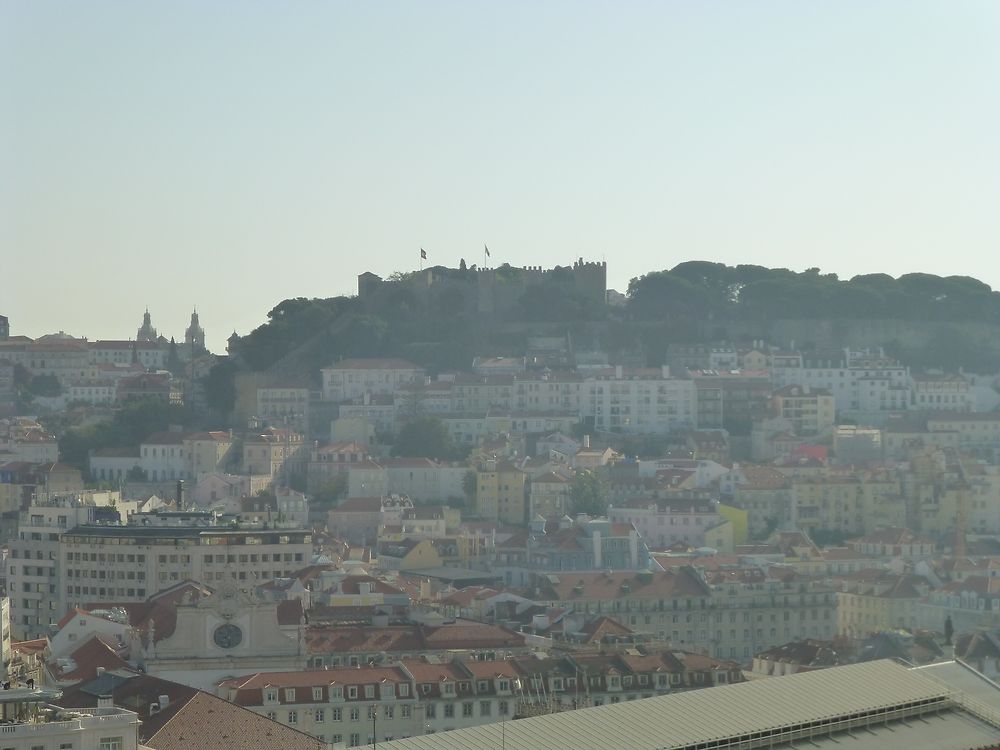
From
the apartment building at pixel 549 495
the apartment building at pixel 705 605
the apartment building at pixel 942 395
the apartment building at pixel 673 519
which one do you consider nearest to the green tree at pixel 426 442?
the apartment building at pixel 549 495

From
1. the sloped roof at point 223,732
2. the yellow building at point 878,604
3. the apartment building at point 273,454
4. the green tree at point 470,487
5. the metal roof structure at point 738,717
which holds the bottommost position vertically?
the yellow building at point 878,604

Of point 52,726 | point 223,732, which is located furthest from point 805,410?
point 52,726

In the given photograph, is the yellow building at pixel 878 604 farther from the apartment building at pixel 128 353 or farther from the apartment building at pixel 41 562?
the apartment building at pixel 128 353

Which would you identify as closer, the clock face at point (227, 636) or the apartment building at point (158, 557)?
the clock face at point (227, 636)

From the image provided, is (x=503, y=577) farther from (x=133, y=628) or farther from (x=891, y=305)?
(x=891, y=305)

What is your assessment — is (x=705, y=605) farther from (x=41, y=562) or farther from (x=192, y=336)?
(x=192, y=336)

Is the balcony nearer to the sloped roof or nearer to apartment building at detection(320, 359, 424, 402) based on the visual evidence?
the sloped roof

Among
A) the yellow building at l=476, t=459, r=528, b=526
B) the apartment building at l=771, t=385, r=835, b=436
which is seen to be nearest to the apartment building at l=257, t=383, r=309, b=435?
the yellow building at l=476, t=459, r=528, b=526
